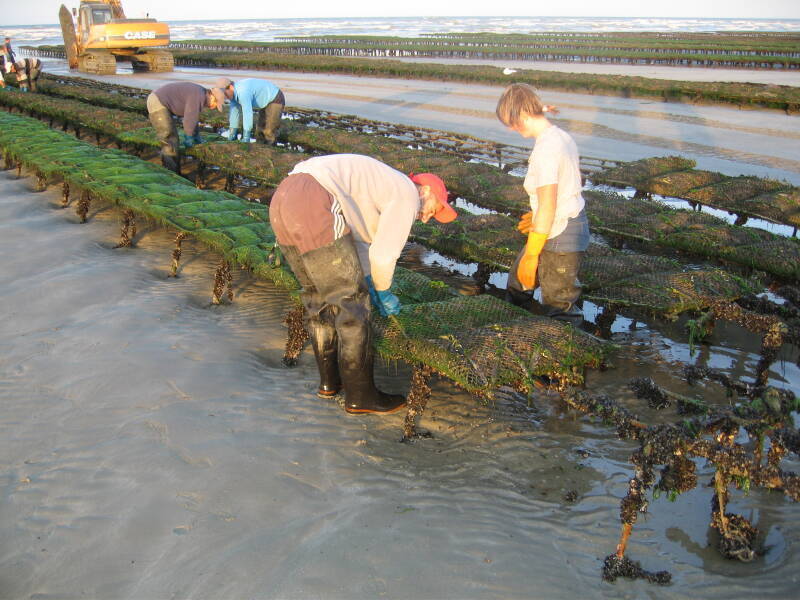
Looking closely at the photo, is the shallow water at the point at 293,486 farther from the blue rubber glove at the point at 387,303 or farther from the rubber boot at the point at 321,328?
the blue rubber glove at the point at 387,303

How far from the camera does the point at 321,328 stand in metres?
3.89

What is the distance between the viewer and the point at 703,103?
18.6 metres

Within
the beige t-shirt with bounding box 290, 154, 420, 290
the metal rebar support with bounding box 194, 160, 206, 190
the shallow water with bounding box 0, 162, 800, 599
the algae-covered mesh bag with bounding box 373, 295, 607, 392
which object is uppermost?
the beige t-shirt with bounding box 290, 154, 420, 290

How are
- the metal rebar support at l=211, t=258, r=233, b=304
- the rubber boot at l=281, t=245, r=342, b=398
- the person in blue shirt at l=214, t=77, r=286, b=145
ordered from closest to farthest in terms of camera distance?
the rubber boot at l=281, t=245, r=342, b=398
the metal rebar support at l=211, t=258, r=233, b=304
the person in blue shirt at l=214, t=77, r=286, b=145

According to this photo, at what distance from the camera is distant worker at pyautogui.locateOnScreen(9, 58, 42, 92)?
19344 mm

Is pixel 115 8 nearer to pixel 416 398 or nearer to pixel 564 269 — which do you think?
pixel 564 269

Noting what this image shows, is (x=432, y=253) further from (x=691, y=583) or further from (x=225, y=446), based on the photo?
(x=691, y=583)

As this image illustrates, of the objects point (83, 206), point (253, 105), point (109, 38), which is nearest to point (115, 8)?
point (109, 38)

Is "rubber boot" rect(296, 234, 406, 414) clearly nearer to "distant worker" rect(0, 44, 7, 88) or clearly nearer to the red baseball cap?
the red baseball cap

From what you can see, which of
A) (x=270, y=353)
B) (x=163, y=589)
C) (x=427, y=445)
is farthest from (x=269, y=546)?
(x=270, y=353)

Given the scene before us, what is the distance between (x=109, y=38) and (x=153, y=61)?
7.98ft

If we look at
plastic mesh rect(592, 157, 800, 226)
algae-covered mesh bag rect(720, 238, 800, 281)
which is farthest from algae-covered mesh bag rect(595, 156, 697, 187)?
algae-covered mesh bag rect(720, 238, 800, 281)

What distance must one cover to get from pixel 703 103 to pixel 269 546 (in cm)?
1932

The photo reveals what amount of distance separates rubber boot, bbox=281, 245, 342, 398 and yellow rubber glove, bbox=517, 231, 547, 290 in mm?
1394
